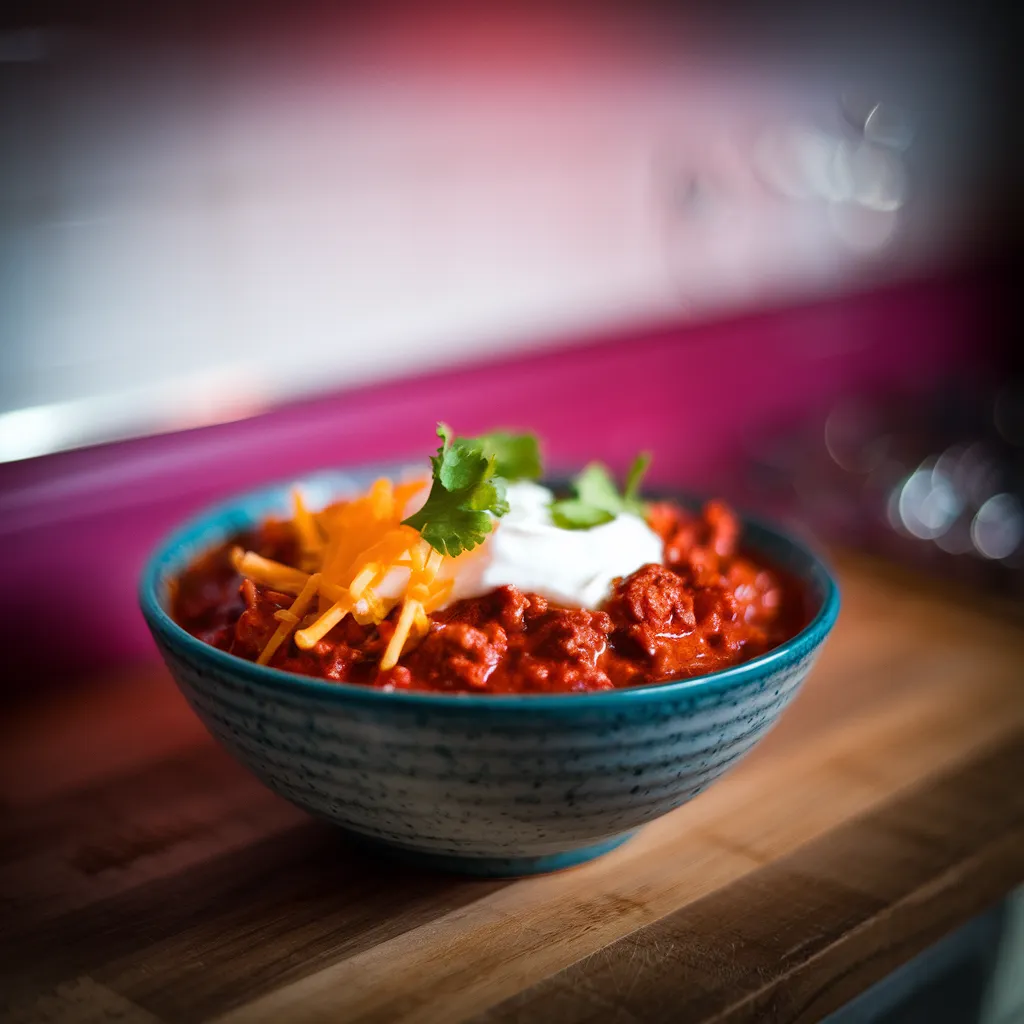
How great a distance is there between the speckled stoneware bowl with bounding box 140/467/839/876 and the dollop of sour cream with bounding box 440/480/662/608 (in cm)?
15

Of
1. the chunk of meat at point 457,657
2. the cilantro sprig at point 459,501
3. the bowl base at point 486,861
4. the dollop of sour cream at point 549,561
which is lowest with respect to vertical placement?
the bowl base at point 486,861

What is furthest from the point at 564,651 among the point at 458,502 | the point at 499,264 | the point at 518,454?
the point at 499,264

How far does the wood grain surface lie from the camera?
0.85m

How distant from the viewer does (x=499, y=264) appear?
5.94ft

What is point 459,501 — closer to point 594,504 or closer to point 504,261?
point 594,504

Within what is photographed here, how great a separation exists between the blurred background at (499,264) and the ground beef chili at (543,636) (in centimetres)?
40

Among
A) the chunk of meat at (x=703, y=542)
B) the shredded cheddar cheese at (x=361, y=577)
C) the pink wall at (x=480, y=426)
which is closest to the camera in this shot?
the shredded cheddar cheese at (x=361, y=577)

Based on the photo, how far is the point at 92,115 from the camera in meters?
1.31

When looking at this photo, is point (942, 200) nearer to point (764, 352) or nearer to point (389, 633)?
point (764, 352)

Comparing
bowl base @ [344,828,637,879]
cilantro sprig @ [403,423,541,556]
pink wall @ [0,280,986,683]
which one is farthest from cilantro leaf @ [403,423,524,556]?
pink wall @ [0,280,986,683]

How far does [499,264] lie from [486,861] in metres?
1.06

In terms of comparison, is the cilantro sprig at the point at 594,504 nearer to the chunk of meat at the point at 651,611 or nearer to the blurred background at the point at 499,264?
the chunk of meat at the point at 651,611

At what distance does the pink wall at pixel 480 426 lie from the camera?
1313mm

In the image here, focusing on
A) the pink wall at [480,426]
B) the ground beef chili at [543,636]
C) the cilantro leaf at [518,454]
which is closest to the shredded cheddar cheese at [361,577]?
the ground beef chili at [543,636]
